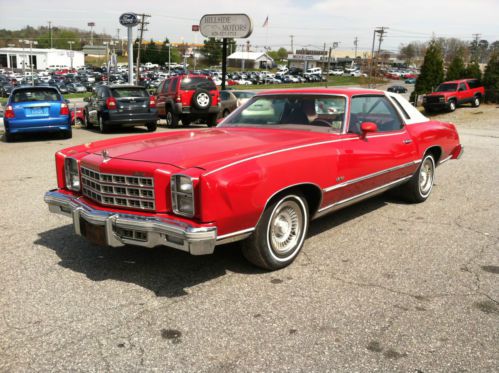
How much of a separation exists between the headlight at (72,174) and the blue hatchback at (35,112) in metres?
8.72

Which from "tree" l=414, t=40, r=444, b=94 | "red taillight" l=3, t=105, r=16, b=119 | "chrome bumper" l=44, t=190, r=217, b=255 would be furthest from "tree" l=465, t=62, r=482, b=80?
"chrome bumper" l=44, t=190, r=217, b=255

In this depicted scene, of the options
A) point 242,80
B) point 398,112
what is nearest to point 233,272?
point 398,112

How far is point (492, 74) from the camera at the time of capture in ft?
97.3

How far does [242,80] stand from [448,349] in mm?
73554

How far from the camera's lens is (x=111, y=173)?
12.5 ft

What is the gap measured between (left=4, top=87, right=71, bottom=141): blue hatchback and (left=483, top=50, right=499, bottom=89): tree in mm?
26315

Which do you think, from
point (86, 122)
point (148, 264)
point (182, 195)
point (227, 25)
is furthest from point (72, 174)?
point (227, 25)

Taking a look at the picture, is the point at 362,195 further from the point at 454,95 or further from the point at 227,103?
the point at 454,95

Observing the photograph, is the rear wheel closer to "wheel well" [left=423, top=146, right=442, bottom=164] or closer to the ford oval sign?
the ford oval sign

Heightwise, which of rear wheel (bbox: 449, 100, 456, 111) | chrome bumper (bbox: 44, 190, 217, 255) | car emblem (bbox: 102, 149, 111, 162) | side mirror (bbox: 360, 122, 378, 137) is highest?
side mirror (bbox: 360, 122, 378, 137)

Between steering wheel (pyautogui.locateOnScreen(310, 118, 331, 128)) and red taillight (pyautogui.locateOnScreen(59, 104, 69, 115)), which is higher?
steering wheel (pyautogui.locateOnScreen(310, 118, 331, 128))

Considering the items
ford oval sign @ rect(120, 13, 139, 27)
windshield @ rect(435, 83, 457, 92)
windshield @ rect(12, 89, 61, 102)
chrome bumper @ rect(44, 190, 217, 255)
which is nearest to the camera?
chrome bumper @ rect(44, 190, 217, 255)

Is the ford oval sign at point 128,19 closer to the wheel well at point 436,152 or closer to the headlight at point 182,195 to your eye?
the wheel well at point 436,152

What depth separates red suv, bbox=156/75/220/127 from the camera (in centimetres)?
1620
